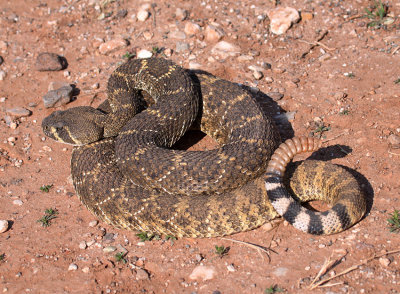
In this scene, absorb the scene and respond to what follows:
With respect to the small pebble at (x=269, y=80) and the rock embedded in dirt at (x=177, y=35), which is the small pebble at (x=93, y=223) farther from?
the rock embedded in dirt at (x=177, y=35)

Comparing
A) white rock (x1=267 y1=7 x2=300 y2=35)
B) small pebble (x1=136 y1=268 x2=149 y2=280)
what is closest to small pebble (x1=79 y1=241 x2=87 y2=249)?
small pebble (x1=136 y1=268 x2=149 y2=280)

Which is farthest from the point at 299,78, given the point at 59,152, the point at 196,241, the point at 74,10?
the point at 74,10

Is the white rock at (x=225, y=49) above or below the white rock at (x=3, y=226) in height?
above

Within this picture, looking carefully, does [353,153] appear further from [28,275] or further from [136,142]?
[28,275]

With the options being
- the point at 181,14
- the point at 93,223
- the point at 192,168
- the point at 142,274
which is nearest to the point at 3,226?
the point at 93,223

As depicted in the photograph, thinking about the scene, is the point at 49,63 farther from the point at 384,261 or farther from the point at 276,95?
the point at 384,261

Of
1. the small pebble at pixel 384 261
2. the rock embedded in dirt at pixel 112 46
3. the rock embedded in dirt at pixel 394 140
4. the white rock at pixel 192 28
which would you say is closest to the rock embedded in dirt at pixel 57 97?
the rock embedded in dirt at pixel 112 46
